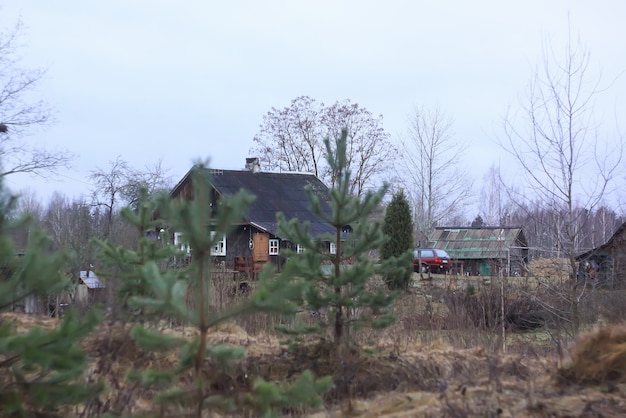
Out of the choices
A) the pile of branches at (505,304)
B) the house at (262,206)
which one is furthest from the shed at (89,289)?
the house at (262,206)

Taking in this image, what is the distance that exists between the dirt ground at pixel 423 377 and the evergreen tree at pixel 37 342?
722 mm

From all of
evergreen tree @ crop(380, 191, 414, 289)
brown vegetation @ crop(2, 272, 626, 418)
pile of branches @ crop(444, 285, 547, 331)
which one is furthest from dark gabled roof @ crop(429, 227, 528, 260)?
brown vegetation @ crop(2, 272, 626, 418)

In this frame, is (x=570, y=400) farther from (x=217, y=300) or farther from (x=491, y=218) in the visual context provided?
(x=491, y=218)

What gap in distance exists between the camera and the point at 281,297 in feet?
10.3

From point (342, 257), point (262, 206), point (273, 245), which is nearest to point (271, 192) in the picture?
point (262, 206)

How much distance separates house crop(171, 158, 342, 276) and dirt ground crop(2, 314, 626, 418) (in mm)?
23242

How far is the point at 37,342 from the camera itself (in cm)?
352

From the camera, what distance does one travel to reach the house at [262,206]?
3297cm

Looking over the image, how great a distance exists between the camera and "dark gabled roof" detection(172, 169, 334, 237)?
111 feet

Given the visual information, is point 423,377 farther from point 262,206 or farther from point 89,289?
point 262,206

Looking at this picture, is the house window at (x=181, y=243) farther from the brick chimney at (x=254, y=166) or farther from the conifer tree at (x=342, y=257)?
the brick chimney at (x=254, y=166)

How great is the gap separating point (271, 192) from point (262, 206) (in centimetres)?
203

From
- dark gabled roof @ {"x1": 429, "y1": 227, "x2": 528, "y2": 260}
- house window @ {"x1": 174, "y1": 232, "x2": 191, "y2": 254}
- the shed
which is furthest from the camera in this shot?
dark gabled roof @ {"x1": 429, "y1": 227, "x2": 528, "y2": 260}

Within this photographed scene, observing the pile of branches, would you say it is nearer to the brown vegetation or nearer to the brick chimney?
the brown vegetation
